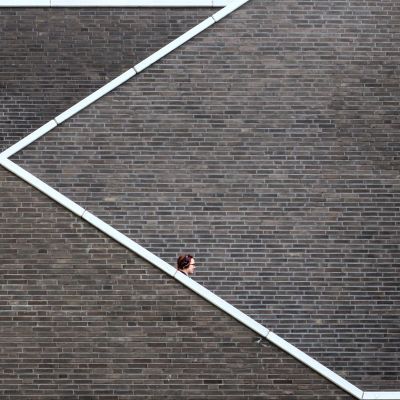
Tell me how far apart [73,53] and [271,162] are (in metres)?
3.90

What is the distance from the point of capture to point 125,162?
40.8 ft

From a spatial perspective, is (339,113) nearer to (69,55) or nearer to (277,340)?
(277,340)

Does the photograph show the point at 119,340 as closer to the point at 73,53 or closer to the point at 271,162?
the point at 271,162

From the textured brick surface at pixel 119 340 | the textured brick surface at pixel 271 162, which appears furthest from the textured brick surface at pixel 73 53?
the textured brick surface at pixel 119 340

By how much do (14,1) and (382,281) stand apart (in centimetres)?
772

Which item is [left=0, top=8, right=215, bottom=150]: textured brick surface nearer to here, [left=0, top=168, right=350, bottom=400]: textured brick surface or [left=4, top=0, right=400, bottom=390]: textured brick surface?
[left=4, top=0, right=400, bottom=390]: textured brick surface

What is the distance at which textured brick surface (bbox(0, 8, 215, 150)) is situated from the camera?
1334cm

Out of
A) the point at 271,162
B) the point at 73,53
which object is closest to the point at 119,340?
the point at 271,162

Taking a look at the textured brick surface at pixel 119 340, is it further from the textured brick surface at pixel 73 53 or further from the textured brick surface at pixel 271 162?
the textured brick surface at pixel 73 53

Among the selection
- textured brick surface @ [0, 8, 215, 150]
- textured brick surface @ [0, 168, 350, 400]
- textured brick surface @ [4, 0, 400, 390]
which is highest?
textured brick surface @ [0, 8, 215, 150]

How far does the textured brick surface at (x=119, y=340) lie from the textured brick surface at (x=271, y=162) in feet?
3.56

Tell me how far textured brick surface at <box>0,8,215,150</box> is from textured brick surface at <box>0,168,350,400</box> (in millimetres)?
2826

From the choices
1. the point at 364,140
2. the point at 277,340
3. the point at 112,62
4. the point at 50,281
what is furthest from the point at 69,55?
the point at 277,340

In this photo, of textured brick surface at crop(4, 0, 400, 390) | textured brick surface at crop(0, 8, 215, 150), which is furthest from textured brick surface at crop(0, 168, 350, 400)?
textured brick surface at crop(0, 8, 215, 150)
